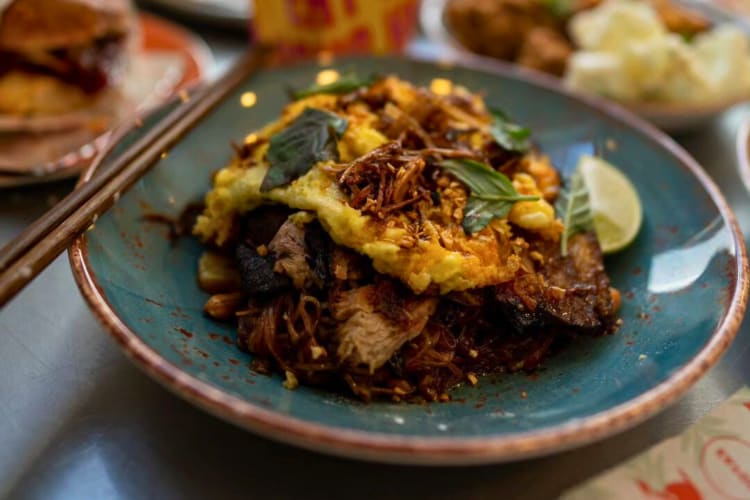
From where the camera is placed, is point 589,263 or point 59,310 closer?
point 589,263

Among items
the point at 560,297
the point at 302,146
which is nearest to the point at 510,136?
the point at 560,297

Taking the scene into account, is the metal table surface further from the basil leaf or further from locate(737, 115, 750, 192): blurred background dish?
locate(737, 115, 750, 192): blurred background dish

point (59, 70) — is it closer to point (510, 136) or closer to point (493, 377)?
point (510, 136)

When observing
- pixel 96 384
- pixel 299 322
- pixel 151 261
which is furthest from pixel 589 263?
pixel 96 384

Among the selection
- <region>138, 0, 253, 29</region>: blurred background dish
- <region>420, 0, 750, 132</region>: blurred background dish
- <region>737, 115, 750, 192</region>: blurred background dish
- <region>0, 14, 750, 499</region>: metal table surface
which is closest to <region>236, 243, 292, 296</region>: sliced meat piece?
<region>0, 14, 750, 499</region>: metal table surface

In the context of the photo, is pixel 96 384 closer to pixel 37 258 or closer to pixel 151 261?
pixel 151 261

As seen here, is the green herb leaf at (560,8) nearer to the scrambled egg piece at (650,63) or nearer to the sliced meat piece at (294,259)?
the scrambled egg piece at (650,63)

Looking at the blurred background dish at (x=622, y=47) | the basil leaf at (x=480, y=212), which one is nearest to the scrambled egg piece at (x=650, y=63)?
the blurred background dish at (x=622, y=47)
